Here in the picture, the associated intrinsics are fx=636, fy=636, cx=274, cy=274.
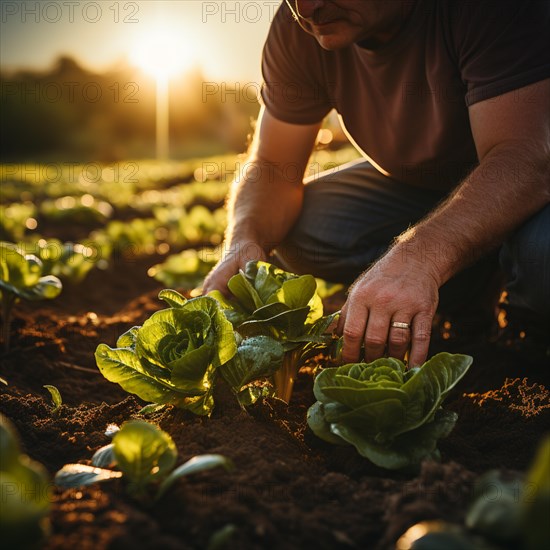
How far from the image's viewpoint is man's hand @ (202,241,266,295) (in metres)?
2.36

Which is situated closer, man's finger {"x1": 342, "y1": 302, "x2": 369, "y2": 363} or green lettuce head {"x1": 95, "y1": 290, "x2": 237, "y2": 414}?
green lettuce head {"x1": 95, "y1": 290, "x2": 237, "y2": 414}

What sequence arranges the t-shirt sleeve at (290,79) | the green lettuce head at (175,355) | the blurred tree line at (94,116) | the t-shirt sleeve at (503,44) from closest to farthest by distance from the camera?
1. the green lettuce head at (175,355)
2. the t-shirt sleeve at (503,44)
3. the t-shirt sleeve at (290,79)
4. the blurred tree line at (94,116)

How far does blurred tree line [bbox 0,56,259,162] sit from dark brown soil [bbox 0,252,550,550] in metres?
27.0

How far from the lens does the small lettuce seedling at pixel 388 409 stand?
144cm

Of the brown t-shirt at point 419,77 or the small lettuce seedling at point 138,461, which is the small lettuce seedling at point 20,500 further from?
the brown t-shirt at point 419,77

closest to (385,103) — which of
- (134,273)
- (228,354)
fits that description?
(228,354)

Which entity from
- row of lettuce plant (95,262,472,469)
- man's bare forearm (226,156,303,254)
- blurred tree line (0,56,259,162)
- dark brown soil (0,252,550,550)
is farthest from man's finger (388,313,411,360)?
blurred tree line (0,56,259,162)

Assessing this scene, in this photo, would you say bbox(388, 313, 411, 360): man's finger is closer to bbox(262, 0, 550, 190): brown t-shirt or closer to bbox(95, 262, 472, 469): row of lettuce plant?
bbox(95, 262, 472, 469): row of lettuce plant

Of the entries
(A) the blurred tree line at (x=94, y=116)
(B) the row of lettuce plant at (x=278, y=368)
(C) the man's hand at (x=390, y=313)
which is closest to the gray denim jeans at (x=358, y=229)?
(B) the row of lettuce plant at (x=278, y=368)

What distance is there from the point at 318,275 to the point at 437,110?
1158mm

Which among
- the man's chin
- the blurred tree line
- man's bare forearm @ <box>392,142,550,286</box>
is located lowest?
the blurred tree line

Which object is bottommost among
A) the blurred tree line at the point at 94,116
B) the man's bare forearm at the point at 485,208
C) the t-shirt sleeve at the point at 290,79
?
the blurred tree line at the point at 94,116

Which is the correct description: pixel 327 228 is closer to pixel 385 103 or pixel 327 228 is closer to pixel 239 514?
pixel 385 103

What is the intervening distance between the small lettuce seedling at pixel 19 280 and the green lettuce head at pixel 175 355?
105cm
